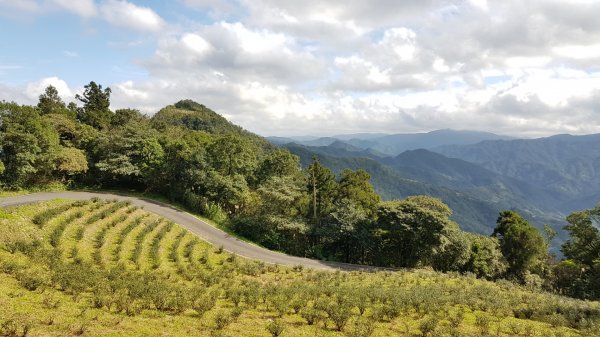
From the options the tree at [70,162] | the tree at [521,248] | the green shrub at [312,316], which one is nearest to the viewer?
the green shrub at [312,316]

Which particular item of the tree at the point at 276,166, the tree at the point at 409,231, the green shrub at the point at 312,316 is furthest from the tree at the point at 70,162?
the green shrub at the point at 312,316

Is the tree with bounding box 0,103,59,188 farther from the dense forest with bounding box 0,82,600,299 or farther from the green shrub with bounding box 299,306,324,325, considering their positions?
the green shrub with bounding box 299,306,324,325

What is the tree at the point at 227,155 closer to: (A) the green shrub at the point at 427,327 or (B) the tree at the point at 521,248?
(A) the green shrub at the point at 427,327

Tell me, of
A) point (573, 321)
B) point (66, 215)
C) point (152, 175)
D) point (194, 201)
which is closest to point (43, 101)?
point (152, 175)

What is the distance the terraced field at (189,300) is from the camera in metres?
12.2

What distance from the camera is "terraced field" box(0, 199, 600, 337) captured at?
12172mm

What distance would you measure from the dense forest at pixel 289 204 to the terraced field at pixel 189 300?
1202 centimetres

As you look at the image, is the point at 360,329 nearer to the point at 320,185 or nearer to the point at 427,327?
the point at 427,327

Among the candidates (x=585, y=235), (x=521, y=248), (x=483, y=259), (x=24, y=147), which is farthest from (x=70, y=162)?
(x=585, y=235)

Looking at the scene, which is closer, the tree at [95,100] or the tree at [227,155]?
the tree at [227,155]

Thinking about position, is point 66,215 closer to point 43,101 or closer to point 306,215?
point 306,215

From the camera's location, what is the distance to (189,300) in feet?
46.6

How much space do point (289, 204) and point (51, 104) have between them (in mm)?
56652

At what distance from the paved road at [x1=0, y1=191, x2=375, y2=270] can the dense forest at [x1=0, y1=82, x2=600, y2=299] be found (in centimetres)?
363
